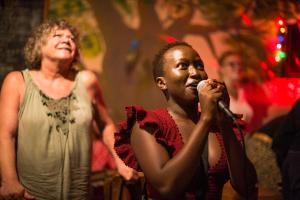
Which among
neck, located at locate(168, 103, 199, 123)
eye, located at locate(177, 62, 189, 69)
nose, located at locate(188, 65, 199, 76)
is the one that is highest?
eye, located at locate(177, 62, 189, 69)

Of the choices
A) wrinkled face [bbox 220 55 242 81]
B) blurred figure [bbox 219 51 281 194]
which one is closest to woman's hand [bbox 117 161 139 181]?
blurred figure [bbox 219 51 281 194]

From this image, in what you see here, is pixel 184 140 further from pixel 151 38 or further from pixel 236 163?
pixel 151 38

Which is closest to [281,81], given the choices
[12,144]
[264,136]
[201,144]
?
[264,136]

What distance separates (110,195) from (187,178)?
1.31 meters

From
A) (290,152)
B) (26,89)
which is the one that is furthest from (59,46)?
(290,152)

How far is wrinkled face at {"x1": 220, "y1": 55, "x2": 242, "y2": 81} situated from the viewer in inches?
188

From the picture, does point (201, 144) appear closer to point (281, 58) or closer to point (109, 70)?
point (281, 58)

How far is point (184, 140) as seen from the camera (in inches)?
61.4

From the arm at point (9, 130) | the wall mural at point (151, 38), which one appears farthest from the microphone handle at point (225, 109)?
the wall mural at point (151, 38)

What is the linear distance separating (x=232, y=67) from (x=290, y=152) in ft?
6.84

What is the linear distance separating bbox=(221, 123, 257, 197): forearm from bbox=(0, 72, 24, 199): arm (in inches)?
50.5

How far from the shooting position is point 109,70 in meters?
4.54

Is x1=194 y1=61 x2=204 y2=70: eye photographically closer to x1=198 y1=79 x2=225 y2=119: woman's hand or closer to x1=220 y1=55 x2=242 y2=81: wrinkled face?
x1=198 y1=79 x2=225 y2=119: woman's hand

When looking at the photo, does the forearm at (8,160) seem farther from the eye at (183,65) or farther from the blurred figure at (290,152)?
the blurred figure at (290,152)
